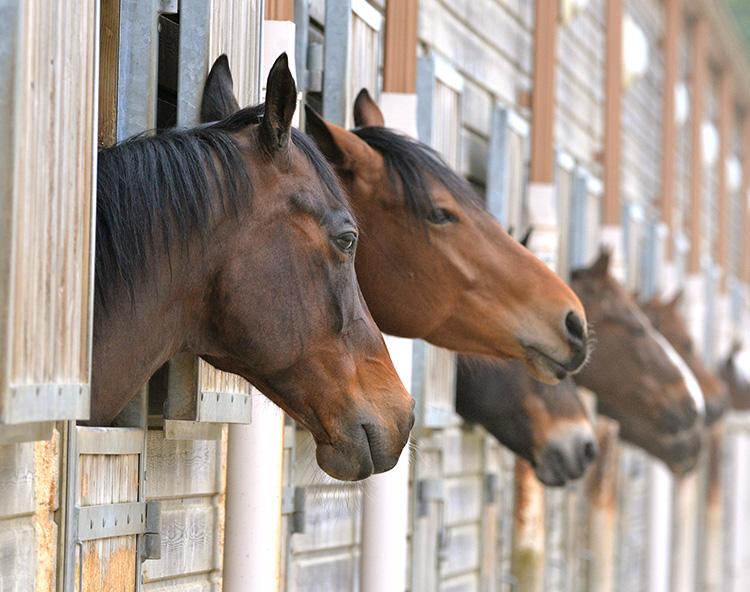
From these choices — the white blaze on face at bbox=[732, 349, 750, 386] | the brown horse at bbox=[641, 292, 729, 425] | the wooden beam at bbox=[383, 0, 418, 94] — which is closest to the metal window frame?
the wooden beam at bbox=[383, 0, 418, 94]

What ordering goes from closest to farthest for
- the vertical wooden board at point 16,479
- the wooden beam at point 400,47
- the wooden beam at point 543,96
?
the vertical wooden board at point 16,479
the wooden beam at point 400,47
the wooden beam at point 543,96

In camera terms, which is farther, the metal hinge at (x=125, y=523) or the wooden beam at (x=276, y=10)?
the wooden beam at (x=276, y=10)

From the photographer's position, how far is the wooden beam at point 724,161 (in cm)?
1802

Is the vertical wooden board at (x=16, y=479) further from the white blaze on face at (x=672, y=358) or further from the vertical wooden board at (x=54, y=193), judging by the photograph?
the white blaze on face at (x=672, y=358)

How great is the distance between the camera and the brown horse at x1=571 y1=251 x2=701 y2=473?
8.18 meters

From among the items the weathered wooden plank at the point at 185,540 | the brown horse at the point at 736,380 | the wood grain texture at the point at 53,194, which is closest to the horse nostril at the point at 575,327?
the weathered wooden plank at the point at 185,540

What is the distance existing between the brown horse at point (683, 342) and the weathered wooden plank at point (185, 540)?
235 inches

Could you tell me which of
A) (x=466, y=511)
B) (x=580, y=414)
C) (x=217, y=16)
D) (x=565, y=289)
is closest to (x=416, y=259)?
(x=565, y=289)

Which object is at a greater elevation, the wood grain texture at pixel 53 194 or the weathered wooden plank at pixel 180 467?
the wood grain texture at pixel 53 194

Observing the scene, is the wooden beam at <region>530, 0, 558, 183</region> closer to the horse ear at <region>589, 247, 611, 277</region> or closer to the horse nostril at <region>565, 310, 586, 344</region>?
the horse ear at <region>589, 247, 611, 277</region>

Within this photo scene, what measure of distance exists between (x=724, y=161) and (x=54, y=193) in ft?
54.7

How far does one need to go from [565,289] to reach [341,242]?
1432mm

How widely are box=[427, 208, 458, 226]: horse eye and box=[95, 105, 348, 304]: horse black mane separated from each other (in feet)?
4.44

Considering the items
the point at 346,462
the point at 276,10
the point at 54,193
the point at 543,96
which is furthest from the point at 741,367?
the point at 54,193
